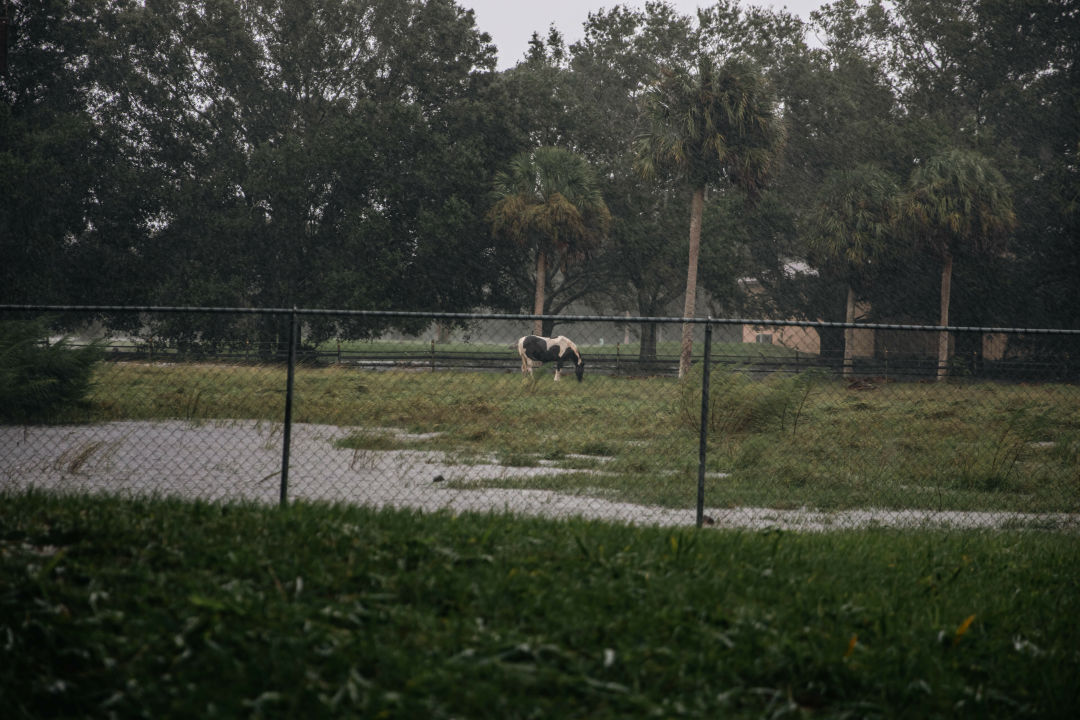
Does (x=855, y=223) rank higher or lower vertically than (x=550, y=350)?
higher

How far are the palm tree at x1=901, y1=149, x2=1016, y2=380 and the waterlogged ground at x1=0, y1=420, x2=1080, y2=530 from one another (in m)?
27.1

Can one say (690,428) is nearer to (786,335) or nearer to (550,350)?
(550,350)

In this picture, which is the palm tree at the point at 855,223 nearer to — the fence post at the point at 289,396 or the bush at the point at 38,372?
the bush at the point at 38,372

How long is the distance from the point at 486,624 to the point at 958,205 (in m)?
34.0

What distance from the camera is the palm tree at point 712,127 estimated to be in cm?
3186

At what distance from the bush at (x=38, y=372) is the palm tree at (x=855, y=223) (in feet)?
92.5

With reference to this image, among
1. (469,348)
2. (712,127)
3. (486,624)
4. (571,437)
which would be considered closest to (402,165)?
(712,127)

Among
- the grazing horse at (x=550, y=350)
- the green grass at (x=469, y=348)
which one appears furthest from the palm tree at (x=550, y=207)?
the green grass at (x=469, y=348)

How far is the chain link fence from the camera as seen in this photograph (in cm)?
860

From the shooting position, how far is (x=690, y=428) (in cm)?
1245

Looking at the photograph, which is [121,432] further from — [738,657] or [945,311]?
[945,311]

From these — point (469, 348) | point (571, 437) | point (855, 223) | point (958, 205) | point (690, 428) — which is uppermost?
point (958, 205)

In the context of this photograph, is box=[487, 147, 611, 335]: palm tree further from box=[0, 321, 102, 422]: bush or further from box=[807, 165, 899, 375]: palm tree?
box=[0, 321, 102, 422]: bush

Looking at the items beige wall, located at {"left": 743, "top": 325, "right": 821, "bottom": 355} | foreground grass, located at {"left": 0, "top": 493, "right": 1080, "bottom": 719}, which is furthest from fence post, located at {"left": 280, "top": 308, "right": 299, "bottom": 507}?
beige wall, located at {"left": 743, "top": 325, "right": 821, "bottom": 355}
